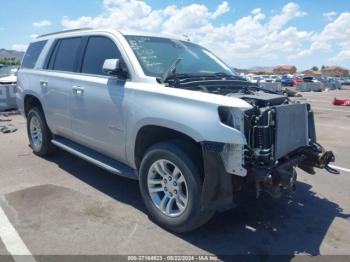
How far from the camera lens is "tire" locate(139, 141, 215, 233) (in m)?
3.50

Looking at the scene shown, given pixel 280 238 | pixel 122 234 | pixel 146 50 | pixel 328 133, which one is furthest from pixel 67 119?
pixel 328 133

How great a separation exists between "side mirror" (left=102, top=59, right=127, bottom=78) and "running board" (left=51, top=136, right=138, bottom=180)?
113 centimetres

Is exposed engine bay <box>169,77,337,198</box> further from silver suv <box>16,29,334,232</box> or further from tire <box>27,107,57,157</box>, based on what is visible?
tire <box>27,107,57,157</box>

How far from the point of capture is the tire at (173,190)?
3504mm

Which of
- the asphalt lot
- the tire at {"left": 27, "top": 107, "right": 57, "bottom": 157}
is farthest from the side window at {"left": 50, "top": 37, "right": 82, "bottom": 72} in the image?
the asphalt lot

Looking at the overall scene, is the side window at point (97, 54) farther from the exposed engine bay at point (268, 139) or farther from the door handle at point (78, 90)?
the exposed engine bay at point (268, 139)

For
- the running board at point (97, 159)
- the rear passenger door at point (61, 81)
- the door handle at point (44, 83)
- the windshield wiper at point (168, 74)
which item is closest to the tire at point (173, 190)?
the running board at point (97, 159)

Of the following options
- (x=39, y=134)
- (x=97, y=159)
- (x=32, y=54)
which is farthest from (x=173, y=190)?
(x=32, y=54)

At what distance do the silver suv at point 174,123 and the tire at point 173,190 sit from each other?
1 cm

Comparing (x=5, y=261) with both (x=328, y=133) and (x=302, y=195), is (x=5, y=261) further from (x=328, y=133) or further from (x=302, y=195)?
(x=328, y=133)

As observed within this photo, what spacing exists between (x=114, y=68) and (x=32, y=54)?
3295 mm

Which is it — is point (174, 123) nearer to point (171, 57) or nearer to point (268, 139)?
point (268, 139)

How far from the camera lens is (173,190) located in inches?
150

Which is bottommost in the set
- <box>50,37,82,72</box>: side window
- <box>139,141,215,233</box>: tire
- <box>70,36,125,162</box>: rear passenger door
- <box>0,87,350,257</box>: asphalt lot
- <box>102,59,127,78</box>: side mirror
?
<box>0,87,350,257</box>: asphalt lot
